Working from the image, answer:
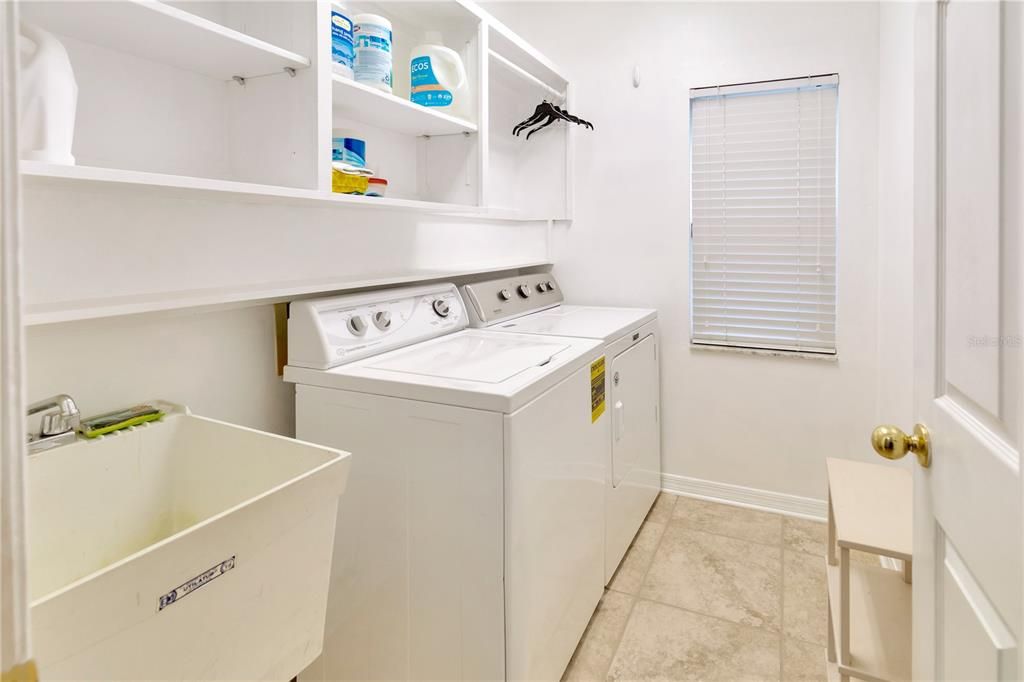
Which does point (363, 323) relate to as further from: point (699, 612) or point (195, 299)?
point (699, 612)

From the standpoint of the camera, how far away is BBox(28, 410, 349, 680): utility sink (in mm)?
693

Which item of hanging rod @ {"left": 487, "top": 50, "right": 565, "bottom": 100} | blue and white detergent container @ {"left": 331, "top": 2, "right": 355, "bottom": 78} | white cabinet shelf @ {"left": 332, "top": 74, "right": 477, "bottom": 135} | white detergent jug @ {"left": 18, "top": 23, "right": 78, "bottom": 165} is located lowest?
white detergent jug @ {"left": 18, "top": 23, "right": 78, "bottom": 165}

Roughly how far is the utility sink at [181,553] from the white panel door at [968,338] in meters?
0.94

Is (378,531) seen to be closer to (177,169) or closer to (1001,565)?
(177,169)

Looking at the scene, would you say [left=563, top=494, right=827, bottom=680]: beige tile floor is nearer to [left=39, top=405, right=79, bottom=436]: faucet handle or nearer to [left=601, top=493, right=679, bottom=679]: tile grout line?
[left=601, top=493, right=679, bottom=679]: tile grout line

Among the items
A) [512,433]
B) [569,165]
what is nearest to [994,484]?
[512,433]

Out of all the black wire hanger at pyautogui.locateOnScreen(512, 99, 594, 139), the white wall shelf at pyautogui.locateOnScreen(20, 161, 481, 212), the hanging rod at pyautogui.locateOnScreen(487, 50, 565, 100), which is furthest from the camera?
the black wire hanger at pyautogui.locateOnScreen(512, 99, 594, 139)

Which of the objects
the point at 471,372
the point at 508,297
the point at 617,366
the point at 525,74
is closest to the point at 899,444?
the point at 471,372

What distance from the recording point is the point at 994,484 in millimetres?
644

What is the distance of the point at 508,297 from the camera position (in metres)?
2.43

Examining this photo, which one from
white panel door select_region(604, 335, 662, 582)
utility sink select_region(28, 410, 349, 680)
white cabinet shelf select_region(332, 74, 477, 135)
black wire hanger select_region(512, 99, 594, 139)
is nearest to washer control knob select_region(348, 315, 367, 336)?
utility sink select_region(28, 410, 349, 680)

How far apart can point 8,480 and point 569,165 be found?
279 centimetres

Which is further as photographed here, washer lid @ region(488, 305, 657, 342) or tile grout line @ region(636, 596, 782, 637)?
washer lid @ region(488, 305, 657, 342)

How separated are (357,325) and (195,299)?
0.45 metres
